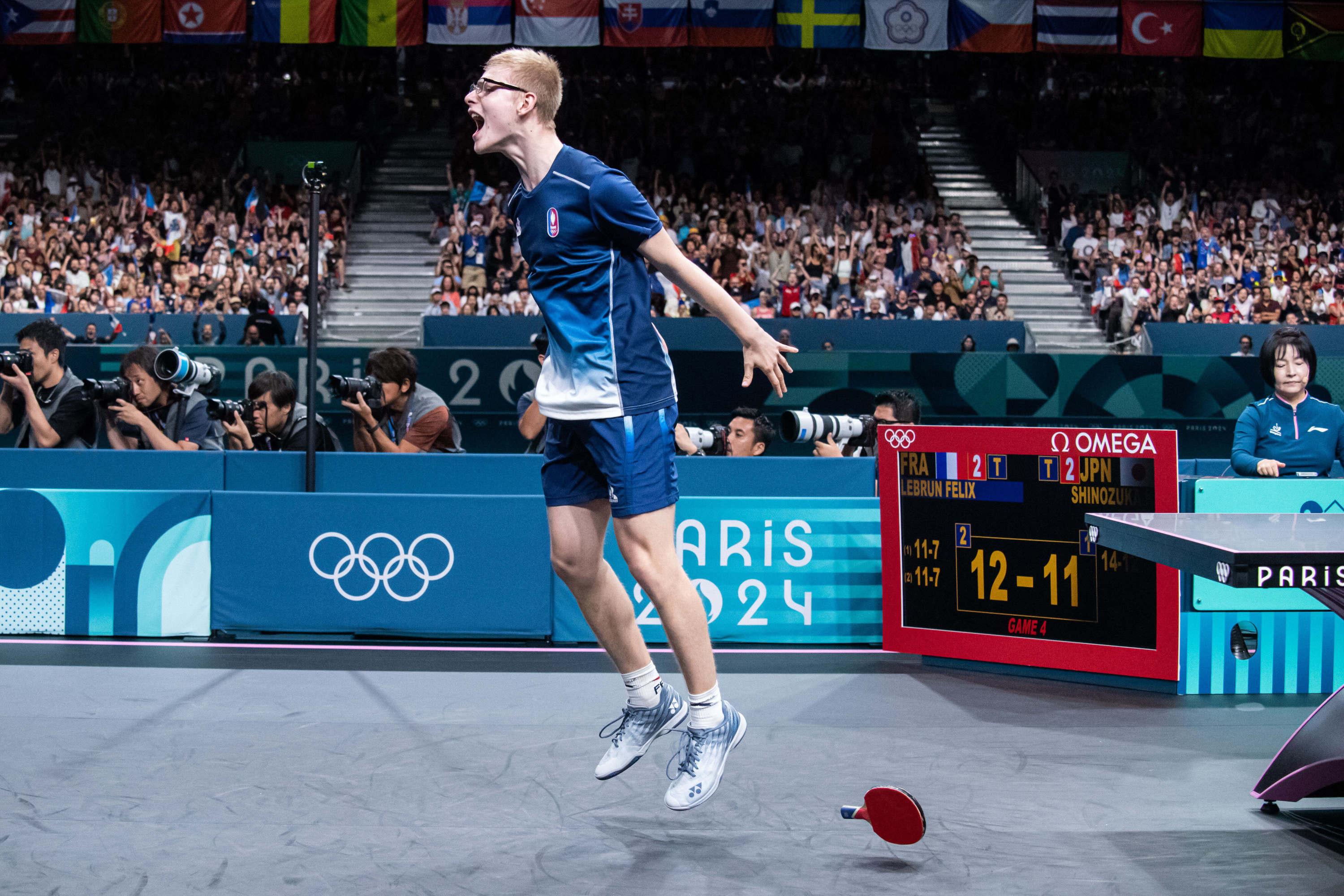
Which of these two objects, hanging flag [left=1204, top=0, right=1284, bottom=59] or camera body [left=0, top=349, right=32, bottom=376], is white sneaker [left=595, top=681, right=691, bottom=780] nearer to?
camera body [left=0, top=349, right=32, bottom=376]

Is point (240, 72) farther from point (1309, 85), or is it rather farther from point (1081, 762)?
point (1081, 762)

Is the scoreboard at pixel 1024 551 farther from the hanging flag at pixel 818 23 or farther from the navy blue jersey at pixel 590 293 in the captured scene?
the hanging flag at pixel 818 23

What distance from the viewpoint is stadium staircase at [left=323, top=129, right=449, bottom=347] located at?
1814 centimetres

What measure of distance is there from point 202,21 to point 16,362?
49.6 ft

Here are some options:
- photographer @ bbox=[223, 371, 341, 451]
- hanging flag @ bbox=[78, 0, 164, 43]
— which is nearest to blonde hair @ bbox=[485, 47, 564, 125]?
photographer @ bbox=[223, 371, 341, 451]

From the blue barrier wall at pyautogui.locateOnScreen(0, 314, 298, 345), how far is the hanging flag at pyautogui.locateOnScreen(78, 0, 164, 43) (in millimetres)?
6761

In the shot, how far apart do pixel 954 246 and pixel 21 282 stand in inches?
519

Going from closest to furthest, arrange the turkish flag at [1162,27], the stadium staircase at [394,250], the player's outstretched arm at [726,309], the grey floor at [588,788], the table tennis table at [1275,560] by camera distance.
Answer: the table tennis table at [1275,560]
the grey floor at [588,788]
the player's outstretched arm at [726,309]
the stadium staircase at [394,250]
the turkish flag at [1162,27]

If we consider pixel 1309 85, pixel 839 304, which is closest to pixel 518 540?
pixel 839 304

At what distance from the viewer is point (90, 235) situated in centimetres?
1859

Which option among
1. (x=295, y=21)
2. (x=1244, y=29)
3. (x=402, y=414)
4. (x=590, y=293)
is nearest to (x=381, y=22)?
(x=295, y=21)

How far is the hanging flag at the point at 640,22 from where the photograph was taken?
67.9ft

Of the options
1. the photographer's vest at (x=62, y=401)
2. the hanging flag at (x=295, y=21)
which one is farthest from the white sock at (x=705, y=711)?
the hanging flag at (x=295, y=21)

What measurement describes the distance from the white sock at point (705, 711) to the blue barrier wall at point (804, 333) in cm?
1107
